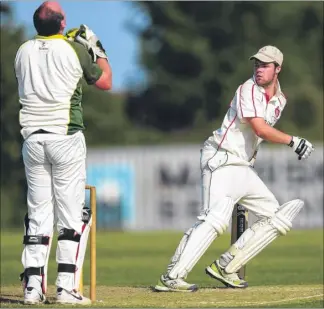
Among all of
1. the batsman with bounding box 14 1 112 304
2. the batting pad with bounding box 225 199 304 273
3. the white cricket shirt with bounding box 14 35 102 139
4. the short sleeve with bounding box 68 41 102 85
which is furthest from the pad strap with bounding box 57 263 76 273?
the batting pad with bounding box 225 199 304 273

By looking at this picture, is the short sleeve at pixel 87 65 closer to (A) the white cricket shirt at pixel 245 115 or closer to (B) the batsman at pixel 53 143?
(B) the batsman at pixel 53 143

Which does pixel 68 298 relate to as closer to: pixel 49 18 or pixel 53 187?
pixel 53 187

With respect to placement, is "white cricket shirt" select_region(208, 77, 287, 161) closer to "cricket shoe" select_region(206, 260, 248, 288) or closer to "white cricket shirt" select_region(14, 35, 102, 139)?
"cricket shoe" select_region(206, 260, 248, 288)

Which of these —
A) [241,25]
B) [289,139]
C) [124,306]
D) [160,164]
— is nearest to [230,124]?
[289,139]

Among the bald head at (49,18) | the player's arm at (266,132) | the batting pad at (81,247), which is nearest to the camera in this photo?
the bald head at (49,18)

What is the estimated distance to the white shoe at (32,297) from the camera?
9062mm

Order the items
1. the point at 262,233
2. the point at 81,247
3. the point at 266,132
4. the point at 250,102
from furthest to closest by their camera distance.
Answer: the point at 262,233, the point at 250,102, the point at 266,132, the point at 81,247

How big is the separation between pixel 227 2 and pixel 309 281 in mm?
40396

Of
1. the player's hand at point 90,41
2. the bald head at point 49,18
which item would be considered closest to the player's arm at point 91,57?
the player's hand at point 90,41

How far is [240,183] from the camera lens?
33.8 feet

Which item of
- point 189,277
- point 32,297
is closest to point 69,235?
point 32,297

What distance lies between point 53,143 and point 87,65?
25.1 inches

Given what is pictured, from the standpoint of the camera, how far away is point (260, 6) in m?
53.3

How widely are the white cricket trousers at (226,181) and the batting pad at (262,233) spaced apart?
196 millimetres
